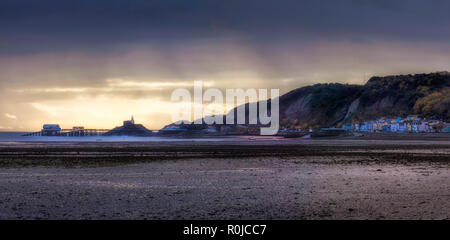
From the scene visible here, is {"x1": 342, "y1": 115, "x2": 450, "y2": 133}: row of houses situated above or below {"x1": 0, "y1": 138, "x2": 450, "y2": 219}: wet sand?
above

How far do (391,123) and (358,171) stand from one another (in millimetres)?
178456

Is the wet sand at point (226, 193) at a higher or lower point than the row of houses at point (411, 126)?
lower

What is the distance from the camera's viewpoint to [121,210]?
12914mm

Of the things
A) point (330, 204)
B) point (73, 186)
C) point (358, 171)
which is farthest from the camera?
point (358, 171)

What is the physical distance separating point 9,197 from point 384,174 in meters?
17.1

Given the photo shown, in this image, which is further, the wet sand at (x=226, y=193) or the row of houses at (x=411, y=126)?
the row of houses at (x=411, y=126)

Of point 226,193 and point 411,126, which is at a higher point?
point 411,126

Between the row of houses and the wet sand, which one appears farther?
the row of houses

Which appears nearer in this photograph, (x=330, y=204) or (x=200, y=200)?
(x=330, y=204)

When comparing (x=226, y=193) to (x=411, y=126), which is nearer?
(x=226, y=193)
